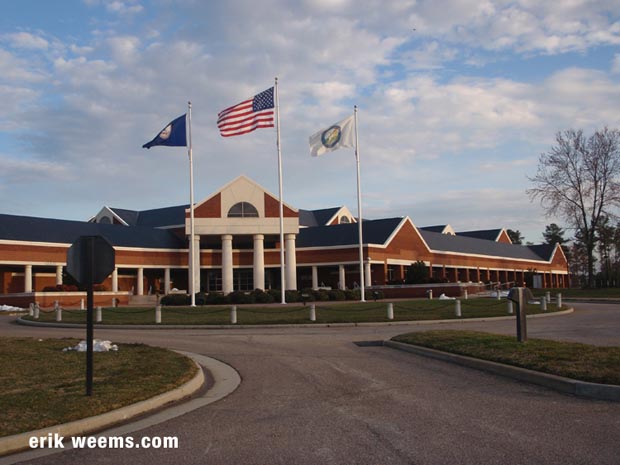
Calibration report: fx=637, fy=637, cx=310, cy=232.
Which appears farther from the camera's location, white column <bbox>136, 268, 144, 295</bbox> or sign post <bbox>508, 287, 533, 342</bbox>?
white column <bbox>136, 268, 144, 295</bbox>

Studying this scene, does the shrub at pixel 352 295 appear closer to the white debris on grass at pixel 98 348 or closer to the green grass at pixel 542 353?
the green grass at pixel 542 353

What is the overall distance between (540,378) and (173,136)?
1137 inches

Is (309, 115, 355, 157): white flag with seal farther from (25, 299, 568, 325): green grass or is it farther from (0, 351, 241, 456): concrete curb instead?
(0, 351, 241, 456): concrete curb

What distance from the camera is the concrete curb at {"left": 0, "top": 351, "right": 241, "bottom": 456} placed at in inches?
259

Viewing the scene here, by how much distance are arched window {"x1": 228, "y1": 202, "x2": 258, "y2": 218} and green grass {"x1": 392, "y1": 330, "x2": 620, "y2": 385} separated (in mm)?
46036

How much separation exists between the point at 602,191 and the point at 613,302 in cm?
1820

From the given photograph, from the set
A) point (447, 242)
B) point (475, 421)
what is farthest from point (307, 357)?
point (447, 242)

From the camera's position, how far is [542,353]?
1180 cm

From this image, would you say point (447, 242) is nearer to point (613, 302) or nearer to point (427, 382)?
point (613, 302)

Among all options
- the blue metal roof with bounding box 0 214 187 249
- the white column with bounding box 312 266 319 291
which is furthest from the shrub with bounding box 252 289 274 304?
the white column with bounding box 312 266 319 291

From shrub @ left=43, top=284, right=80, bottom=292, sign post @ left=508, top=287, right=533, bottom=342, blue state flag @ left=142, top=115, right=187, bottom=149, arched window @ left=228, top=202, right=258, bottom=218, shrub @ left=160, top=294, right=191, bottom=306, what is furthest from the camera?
arched window @ left=228, top=202, right=258, bottom=218

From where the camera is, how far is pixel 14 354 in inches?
555

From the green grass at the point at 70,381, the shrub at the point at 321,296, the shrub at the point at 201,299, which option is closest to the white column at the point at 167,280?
the shrub at the point at 201,299

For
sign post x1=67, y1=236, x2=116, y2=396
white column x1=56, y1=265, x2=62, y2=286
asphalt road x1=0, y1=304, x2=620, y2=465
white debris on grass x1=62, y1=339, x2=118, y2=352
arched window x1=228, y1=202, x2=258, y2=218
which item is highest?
arched window x1=228, y1=202, x2=258, y2=218
